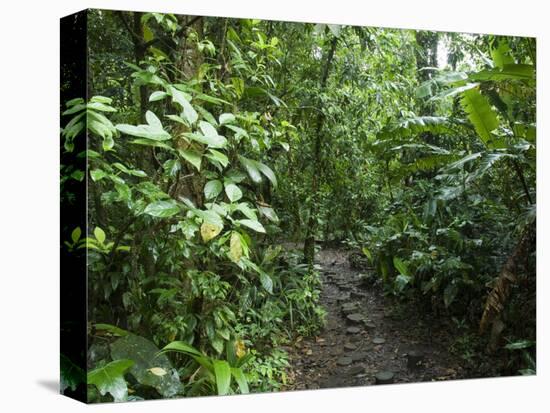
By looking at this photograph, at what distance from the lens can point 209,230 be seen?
13.4 ft

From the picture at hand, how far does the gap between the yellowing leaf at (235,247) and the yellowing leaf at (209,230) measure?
0.10 metres

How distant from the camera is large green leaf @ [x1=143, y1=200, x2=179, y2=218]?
3949mm

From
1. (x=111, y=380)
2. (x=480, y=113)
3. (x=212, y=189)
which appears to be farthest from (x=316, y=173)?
(x=111, y=380)

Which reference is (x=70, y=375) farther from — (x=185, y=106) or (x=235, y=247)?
(x=185, y=106)

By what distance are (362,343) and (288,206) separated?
955mm

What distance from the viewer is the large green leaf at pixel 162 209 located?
3949mm

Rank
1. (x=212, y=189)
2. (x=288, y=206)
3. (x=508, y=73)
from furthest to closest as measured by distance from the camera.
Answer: (x=508, y=73) → (x=288, y=206) → (x=212, y=189)

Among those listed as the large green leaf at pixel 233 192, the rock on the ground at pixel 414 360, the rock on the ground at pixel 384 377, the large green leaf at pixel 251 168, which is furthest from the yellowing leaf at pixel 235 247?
the rock on the ground at pixel 414 360

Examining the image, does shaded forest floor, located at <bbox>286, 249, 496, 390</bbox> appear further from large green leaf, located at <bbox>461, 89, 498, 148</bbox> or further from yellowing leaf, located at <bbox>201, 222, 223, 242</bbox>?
large green leaf, located at <bbox>461, 89, 498, 148</bbox>

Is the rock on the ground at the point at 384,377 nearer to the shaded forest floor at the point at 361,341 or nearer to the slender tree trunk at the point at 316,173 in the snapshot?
the shaded forest floor at the point at 361,341

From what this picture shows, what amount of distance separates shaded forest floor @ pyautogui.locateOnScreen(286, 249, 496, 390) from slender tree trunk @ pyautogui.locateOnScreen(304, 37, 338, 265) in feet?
0.27

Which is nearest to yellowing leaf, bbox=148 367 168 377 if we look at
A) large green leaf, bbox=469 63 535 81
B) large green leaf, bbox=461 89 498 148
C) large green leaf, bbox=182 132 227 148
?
large green leaf, bbox=182 132 227 148

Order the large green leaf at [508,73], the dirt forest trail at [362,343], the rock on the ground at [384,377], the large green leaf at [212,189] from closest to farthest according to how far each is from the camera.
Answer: the large green leaf at [212,189]
the dirt forest trail at [362,343]
the rock on the ground at [384,377]
the large green leaf at [508,73]

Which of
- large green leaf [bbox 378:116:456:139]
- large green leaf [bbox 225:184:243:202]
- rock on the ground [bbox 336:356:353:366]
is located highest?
large green leaf [bbox 378:116:456:139]
